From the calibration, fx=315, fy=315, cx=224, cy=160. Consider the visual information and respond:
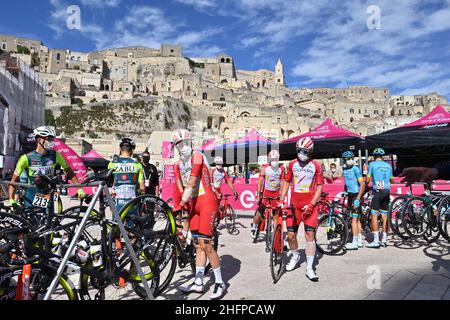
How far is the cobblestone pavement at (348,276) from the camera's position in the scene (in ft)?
13.2

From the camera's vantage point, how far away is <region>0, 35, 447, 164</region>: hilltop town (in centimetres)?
6738

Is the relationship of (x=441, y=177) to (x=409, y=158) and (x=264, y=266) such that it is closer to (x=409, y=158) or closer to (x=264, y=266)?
(x=409, y=158)

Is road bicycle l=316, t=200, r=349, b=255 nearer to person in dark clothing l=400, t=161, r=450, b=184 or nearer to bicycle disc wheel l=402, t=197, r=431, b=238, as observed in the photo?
bicycle disc wheel l=402, t=197, r=431, b=238

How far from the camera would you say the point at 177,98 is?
81.3m

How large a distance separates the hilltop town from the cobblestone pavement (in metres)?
45.4

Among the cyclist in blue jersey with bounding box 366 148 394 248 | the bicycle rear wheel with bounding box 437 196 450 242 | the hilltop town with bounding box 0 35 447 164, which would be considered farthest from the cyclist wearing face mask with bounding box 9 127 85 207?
the hilltop town with bounding box 0 35 447 164

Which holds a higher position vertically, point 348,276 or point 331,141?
point 331,141

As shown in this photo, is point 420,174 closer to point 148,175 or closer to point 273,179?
point 273,179

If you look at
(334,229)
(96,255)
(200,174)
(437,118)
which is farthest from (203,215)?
(437,118)

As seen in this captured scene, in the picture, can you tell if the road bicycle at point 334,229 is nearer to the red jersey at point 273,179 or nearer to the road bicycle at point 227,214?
the red jersey at point 273,179

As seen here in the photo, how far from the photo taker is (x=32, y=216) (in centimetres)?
449

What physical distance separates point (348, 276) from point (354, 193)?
2564mm

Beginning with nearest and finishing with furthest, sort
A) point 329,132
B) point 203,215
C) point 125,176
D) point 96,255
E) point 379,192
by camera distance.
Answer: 1. point 96,255
2. point 203,215
3. point 125,176
4. point 379,192
5. point 329,132

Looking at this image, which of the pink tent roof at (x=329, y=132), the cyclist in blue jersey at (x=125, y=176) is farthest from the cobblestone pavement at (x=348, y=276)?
the pink tent roof at (x=329, y=132)
